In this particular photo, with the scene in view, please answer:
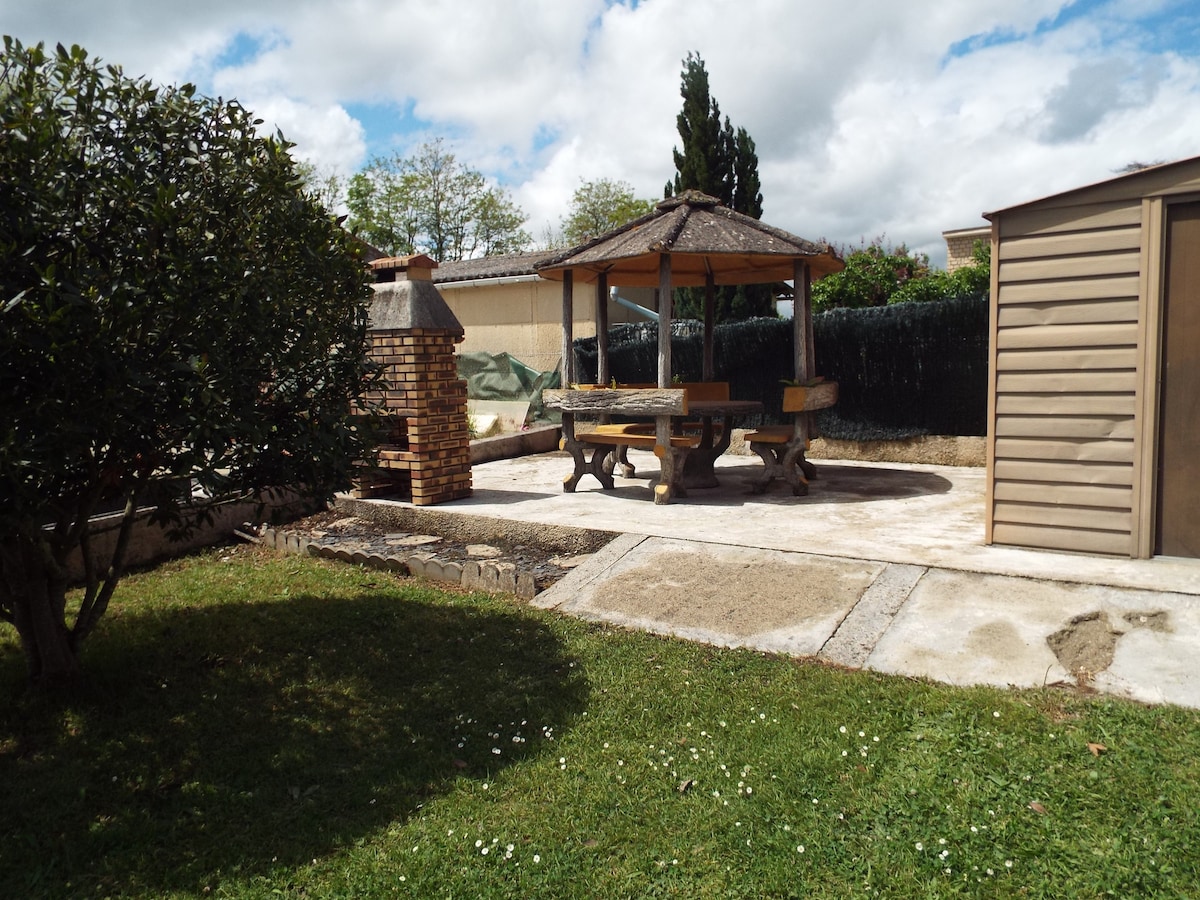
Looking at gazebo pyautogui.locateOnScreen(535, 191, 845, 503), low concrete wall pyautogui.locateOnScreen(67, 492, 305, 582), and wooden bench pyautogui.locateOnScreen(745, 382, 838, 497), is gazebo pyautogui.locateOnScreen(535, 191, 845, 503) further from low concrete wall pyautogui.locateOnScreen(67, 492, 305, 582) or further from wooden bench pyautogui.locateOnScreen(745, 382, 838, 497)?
low concrete wall pyautogui.locateOnScreen(67, 492, 305, 582)

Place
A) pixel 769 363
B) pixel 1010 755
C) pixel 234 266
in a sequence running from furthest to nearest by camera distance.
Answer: pixel 769 363, pixel 234 266, pixel 1010 755

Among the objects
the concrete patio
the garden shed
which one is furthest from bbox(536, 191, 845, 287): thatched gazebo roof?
the garden shed

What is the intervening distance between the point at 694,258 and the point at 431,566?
5.06 meters

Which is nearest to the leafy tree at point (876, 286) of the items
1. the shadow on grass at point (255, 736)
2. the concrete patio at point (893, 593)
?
the concrete patio at point (893, 593)

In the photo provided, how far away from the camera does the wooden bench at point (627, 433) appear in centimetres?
815

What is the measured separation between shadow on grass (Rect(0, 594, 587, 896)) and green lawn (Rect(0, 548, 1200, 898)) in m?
0.01

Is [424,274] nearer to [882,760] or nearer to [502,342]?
[882,760]

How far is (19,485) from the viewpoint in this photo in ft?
9.96

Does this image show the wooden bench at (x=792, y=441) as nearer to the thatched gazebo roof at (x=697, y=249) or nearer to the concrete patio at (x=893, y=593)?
the concrete patio at (x=893, y=593)

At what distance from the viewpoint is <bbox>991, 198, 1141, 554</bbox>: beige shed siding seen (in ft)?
17.8

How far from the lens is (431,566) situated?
6289 millimetres

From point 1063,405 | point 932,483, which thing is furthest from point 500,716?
point 932,483

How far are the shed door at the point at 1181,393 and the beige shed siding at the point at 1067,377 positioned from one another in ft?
0.56

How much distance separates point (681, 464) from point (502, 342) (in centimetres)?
990
